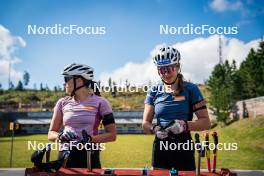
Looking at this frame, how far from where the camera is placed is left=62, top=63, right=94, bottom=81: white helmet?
4.79m

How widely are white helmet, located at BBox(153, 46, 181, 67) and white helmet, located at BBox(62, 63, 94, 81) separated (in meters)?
0.97

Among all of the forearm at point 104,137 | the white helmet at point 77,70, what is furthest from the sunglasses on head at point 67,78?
the forearm at point 104,137

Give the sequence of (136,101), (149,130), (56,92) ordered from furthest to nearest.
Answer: (56,92) → (136,101) → (149,130)

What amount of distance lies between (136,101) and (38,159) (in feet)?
531

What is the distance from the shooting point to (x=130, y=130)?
80.4 metres

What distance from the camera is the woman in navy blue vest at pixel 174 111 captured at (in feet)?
15.6

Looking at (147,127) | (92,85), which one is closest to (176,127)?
(147,127)

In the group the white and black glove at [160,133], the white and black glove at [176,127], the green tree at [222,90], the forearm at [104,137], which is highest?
the green tree at [222,90]

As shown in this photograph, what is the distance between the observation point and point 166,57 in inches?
188

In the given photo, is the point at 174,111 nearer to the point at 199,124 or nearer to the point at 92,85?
the point at 199,124

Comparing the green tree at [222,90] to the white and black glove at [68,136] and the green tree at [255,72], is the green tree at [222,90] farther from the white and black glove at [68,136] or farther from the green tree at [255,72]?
the white and black glove at [68,136]

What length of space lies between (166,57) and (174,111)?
758 mm

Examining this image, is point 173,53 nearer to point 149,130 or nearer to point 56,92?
point 149,130

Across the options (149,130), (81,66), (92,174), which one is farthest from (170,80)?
(92,174)
